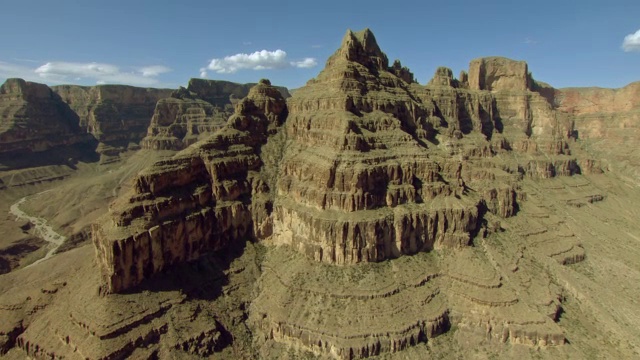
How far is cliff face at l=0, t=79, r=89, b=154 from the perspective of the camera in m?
149

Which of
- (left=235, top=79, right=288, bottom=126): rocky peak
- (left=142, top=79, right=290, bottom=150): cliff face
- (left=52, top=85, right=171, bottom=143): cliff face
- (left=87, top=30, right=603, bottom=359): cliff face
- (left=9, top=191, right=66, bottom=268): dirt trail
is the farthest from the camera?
(left=52, top=85, right=171, bottom=143): cliff face

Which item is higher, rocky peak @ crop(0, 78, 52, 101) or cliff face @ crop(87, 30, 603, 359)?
rocky peak @ crop(0, 78, 52, 101)

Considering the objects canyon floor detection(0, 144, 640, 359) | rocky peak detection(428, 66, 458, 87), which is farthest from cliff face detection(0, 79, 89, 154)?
rocky peak detection(428, 66, 458, 87)

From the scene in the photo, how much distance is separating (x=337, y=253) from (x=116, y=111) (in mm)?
170613

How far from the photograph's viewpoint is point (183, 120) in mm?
169500

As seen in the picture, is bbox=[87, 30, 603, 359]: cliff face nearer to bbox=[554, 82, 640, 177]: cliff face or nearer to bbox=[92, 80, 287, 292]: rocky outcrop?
bbox=[92, 80, 287, 292]: rocky outcrop

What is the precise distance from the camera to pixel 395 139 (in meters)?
70.9

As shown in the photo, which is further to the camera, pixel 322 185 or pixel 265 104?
pixel 265 104

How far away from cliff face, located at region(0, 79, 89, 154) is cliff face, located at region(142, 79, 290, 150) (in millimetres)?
41658

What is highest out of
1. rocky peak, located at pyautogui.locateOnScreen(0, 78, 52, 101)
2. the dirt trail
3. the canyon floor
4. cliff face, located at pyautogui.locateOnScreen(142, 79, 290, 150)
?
rocky peak, located at pyautogui.locateOnScreen(0, 78, 52, 101)

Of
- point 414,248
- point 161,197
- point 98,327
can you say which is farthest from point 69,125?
point 414,248

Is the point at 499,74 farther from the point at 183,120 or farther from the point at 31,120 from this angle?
the point at 31,120

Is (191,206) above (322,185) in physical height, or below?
below

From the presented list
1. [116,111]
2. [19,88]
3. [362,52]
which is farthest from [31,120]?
[362,52]
